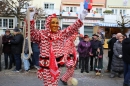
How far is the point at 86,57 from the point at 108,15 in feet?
59.4

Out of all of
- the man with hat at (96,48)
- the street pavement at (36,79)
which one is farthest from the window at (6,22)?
the man with hat at (96,48)

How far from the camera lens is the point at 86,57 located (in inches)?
378

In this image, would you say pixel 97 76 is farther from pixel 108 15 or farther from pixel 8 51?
pixel 108 15

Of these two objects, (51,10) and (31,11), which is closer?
(31,11)

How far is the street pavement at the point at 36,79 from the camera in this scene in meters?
7.59

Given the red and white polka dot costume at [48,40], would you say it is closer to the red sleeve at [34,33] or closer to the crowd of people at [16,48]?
the red sleeve at [34,33]

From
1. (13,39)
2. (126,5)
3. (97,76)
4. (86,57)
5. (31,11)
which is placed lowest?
(97,76)

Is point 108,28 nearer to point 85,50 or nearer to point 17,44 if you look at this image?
point 85,50

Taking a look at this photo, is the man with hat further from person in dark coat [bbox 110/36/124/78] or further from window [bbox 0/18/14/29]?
window [bbox 0/18/14/29]

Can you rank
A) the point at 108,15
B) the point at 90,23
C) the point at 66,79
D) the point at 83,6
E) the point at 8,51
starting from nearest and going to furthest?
the point at 83,6 < the point at 66,79 < the point at 8,51 < the point at 108,15 < the point at 90,23

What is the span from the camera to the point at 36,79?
26.9ft

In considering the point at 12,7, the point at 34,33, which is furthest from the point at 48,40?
the point at 12,7

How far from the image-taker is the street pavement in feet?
24.9

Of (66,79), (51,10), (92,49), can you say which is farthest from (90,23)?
(66,79)
